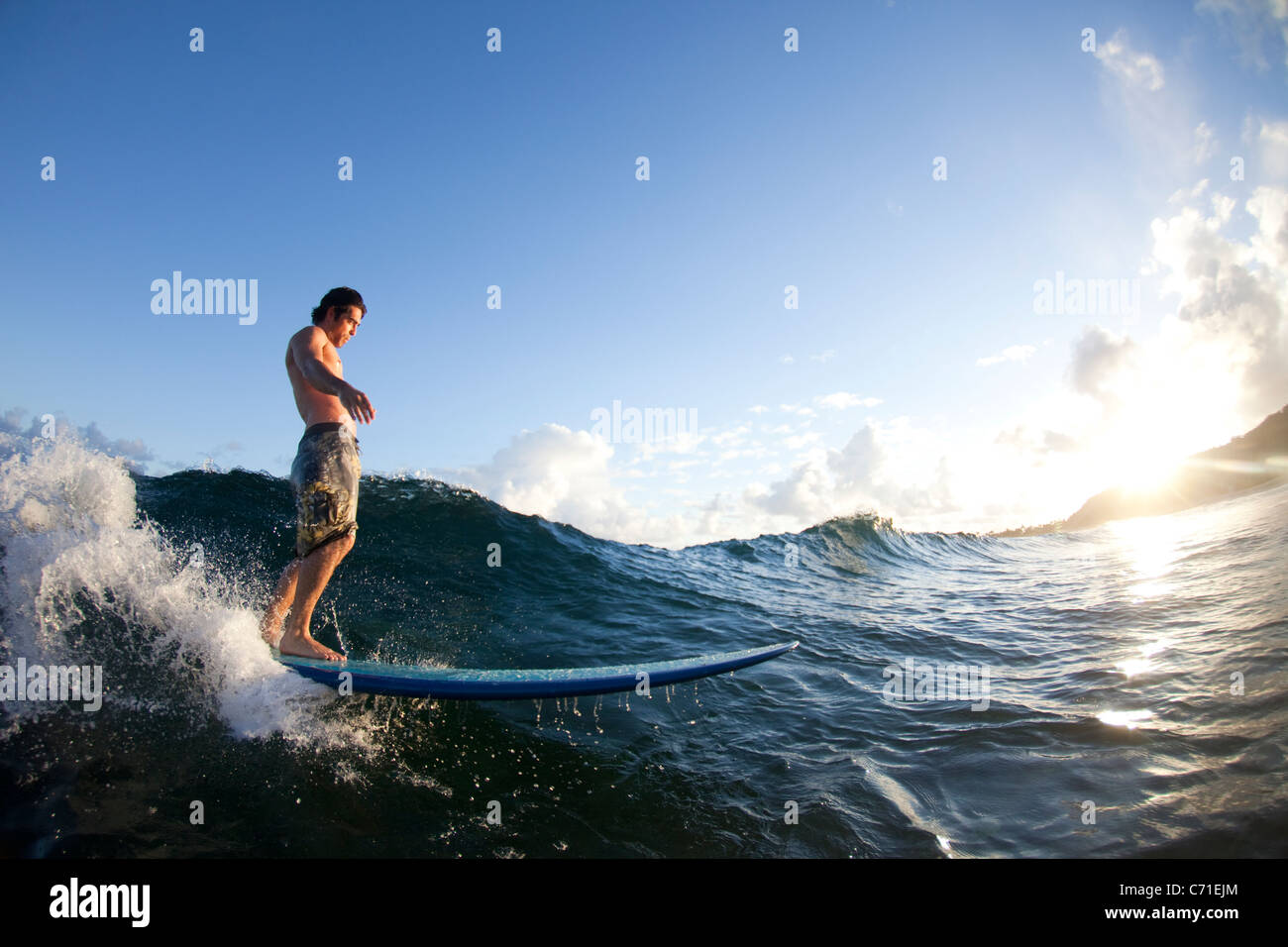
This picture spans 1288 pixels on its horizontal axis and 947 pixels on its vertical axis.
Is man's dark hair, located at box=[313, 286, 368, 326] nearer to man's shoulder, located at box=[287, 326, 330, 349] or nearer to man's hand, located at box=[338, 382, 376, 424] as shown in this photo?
man's shoulder, located at box=[287, 326, 330, 349]

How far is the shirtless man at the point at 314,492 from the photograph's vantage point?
3953 mm

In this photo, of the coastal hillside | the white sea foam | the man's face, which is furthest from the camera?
the coastal hillside

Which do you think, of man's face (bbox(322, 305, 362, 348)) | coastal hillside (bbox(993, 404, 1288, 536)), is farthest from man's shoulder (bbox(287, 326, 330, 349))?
coastal hillside (bbox(993, 404, 1288, 536))

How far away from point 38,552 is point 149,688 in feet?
5.00

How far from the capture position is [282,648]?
3.97 meters

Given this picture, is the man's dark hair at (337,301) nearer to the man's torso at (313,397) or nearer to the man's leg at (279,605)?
the man's torso at (313,397)

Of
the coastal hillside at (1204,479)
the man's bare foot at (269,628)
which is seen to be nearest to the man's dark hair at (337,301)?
the man's bare foot at (269,628)

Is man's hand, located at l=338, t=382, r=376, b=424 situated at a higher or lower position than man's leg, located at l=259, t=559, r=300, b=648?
higher

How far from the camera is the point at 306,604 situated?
4.02 metres

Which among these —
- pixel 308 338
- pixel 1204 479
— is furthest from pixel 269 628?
pixel 1204 479

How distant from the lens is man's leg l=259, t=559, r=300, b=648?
156 inches

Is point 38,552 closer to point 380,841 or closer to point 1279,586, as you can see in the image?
point 380,841
